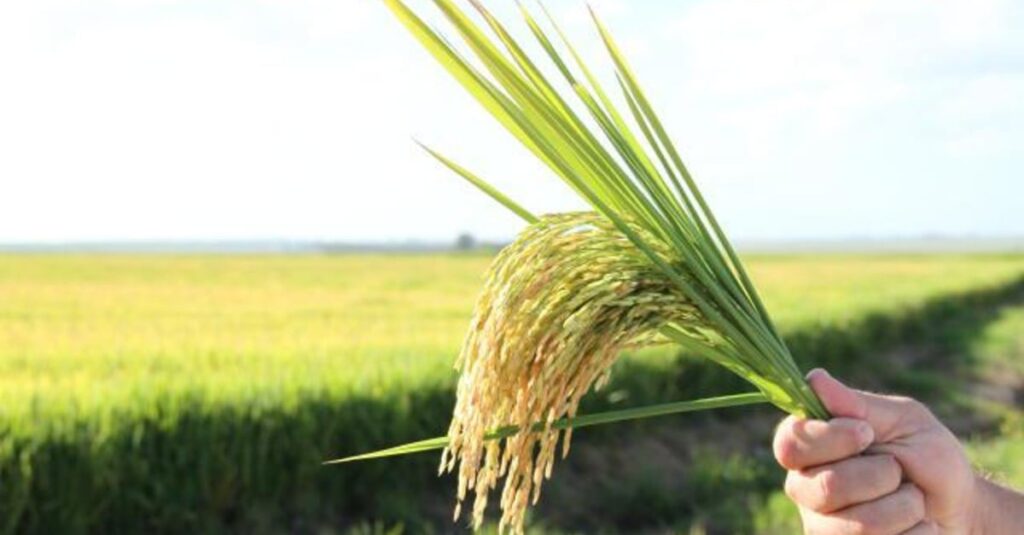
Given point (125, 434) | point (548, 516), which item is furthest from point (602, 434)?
point (125, 434)

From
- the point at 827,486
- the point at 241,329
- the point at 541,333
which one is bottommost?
the point at 241,329

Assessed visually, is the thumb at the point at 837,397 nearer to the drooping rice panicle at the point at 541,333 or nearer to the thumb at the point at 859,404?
the thumb at the point at 859,404

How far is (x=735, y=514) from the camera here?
6.27m

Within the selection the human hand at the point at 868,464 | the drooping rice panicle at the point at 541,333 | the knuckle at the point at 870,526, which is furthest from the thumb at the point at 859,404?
the drooping rice panicle at the point at 541,333

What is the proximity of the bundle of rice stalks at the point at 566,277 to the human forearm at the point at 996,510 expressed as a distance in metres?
0.50

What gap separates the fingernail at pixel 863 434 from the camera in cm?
144

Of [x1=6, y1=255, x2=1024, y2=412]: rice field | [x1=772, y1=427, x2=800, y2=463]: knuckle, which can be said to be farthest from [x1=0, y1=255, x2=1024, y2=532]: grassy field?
[x1=772, y1=427, x2=800, y2=463]: knuckle

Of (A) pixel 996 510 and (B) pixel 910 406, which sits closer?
(B) pixel 910 406

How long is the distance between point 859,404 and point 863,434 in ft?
0.14

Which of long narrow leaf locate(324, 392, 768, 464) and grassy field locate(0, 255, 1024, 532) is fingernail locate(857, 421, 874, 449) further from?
grassy field locate(0, 255, 1024, 532)

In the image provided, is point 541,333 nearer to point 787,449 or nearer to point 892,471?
point 787,449

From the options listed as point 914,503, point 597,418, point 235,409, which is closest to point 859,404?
point 914,503

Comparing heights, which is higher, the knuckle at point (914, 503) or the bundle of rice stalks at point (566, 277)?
the bundle of rice stalks at point (566, 277)

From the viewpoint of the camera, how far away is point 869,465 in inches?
57.0
